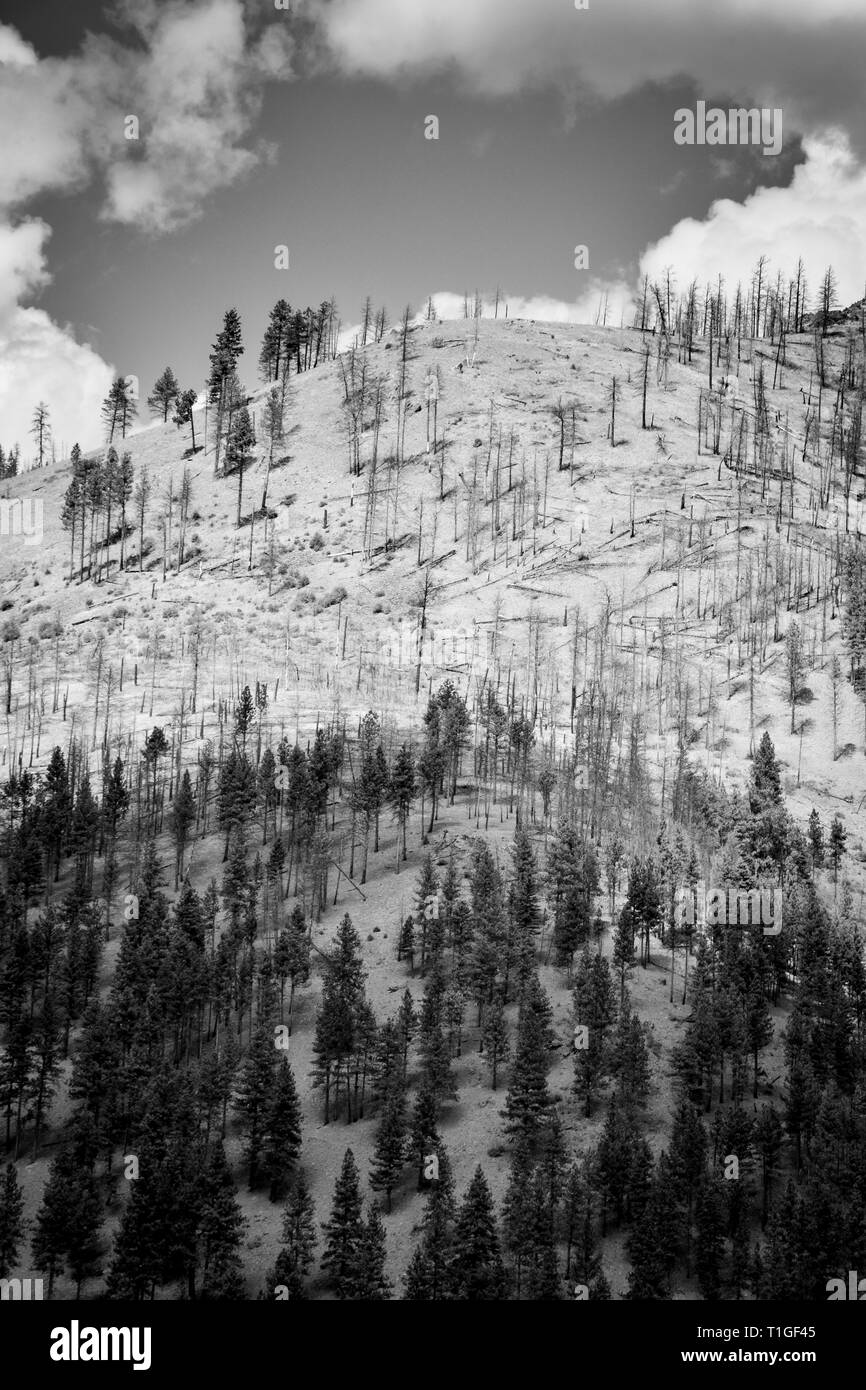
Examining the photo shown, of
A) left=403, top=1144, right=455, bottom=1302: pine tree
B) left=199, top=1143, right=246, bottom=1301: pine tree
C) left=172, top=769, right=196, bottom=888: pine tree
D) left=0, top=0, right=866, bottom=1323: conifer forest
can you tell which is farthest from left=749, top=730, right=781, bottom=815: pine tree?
left=199, top=1143, right=246, bottom=1301: pine tree

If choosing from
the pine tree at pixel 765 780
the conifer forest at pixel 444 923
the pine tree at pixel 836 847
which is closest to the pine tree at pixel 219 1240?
the conifer forest at pixel 444 923

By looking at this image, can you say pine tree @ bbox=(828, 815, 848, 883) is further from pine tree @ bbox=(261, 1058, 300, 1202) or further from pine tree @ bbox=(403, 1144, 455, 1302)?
pine tree @ bbox=(261, 1058, 300, 1202)

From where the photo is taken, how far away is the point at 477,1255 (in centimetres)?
6562

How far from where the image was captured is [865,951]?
362 feet

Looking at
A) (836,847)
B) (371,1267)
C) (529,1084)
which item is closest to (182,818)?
(529,1084)

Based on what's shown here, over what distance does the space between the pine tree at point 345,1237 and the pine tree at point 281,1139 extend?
10171mm

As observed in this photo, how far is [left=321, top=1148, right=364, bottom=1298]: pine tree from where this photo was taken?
6588 cm

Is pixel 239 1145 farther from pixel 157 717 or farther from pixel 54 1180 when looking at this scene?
pixel 157 717

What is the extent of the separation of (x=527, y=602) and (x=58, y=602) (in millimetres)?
86171

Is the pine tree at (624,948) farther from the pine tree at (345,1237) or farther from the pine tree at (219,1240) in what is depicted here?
the pine tree at (219,1240)

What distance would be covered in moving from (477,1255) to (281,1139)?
20.6 m

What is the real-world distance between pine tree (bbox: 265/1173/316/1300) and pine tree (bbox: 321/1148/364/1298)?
4.13 feet
